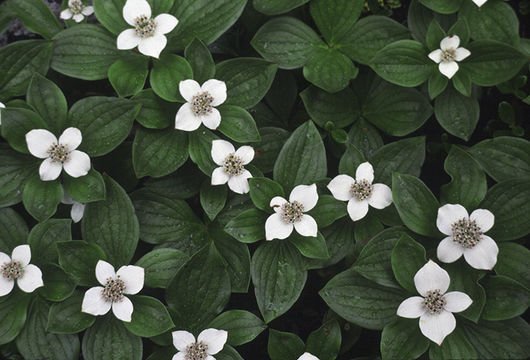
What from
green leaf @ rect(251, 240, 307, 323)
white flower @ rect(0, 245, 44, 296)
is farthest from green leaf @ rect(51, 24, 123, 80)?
green leaf @ rect(251, 240, 307, 323)

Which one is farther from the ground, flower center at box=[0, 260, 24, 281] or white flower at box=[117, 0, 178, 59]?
white flower at box=[117, 0, 178, 59]

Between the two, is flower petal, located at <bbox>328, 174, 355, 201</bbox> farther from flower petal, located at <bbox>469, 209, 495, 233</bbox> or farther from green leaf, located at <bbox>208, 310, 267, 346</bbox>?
green leaf, located at <bbox>208, 310, 267, 346</bbox>

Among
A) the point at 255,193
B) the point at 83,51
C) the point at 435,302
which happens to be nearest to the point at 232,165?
the point at 255,193

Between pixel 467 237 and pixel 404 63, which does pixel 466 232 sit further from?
pixel 404 63

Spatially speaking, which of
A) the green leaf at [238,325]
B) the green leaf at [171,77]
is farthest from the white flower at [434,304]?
the green leaf at [171,77]

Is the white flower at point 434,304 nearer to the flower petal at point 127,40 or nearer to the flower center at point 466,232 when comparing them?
the flower center at point 466,232

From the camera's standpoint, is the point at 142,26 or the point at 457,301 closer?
the point at 457,301

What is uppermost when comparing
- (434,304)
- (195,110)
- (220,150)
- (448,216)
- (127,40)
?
(127,40)
